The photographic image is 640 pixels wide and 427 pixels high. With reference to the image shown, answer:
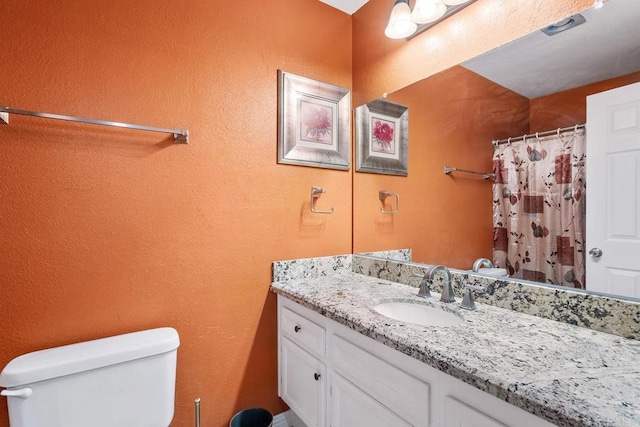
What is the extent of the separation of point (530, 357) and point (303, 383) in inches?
37.3

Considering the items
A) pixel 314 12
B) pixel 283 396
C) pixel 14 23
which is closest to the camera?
pixel 14 23

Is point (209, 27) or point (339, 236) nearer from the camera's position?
point (209, 27)

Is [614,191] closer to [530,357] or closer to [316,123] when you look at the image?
[530,357]

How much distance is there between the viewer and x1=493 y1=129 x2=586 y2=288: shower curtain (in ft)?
3.16

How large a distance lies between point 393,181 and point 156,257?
127 cm

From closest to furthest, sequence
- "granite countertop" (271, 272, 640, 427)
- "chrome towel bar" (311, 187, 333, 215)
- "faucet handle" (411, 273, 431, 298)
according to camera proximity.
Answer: "granite countertop" (271, 272, 640, 427) < "faucet handle" (411, 273, 431, 298) < "chrome towel bar" (311, 187, 333, 215)

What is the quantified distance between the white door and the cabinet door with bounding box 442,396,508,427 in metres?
0.60

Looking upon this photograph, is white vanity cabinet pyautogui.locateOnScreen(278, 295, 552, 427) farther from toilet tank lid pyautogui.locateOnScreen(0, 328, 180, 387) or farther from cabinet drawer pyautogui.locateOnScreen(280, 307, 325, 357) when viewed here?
toilet tank lid pyautogui.locateOnScreen(0, 328, 180, 387)

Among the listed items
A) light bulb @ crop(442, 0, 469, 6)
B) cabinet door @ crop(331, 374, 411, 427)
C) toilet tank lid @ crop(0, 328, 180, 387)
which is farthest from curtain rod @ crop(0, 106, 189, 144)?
light bulb @ crop(442, 0, 469, 6)

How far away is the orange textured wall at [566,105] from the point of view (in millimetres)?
889

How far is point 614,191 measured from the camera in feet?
2.86

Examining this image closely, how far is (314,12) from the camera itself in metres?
1.72

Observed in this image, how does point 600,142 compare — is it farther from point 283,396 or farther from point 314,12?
point 283,396

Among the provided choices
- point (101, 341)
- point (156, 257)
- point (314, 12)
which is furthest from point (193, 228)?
point (314, 12)
